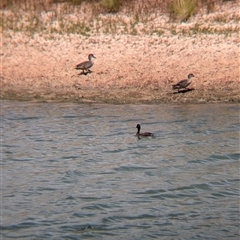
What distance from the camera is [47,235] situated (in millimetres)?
10195

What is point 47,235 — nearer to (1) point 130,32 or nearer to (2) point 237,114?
(2) point 237,114

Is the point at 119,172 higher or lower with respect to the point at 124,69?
lower

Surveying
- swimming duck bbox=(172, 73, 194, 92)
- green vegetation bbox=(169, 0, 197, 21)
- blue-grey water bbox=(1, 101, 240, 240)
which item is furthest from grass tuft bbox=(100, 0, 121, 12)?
blue-grey water bbox=(1, 101, 240, 240)

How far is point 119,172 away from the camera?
12914 mm

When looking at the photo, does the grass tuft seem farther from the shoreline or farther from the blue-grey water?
the blue-grey water

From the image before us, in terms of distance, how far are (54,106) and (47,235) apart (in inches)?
320

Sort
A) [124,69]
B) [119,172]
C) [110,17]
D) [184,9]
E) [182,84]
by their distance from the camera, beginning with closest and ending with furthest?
[119,172]
[182,84]
[124,69]
[184,9]
[110,17]

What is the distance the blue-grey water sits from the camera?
1055 centimetres

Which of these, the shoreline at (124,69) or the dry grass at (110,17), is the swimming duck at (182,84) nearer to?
the shoreline at (124,69)

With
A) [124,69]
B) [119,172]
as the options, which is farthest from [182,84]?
[119,172]

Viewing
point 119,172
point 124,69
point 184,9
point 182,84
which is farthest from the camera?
point 184,9

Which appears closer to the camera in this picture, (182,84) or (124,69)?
(182,84)

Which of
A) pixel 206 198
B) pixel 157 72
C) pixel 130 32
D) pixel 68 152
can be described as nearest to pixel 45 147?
pixel 68 152

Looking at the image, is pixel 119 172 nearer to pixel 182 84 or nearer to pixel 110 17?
pixel 182 84
